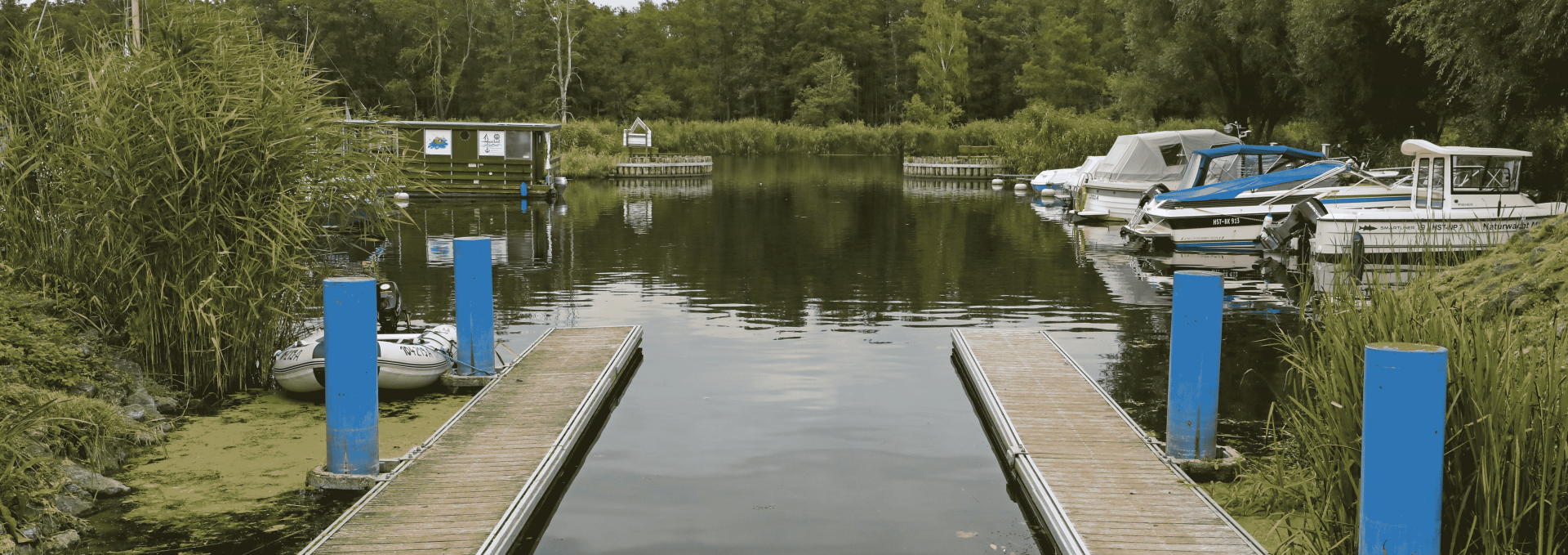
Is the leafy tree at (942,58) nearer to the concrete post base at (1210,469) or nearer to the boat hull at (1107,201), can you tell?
the boat hull at (1107,201)

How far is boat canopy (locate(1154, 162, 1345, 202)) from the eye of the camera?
20.5 m

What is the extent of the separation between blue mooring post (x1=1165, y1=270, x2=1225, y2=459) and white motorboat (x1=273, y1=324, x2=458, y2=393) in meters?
5.52

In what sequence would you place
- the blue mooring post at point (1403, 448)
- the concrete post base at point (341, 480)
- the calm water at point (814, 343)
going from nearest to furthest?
the blue mooring post at point (1403, 448) < the concrete post base at point (341, 480) < the calm water at point (814, 343)

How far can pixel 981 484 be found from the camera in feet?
25.0

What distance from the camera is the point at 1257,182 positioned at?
2062 centimetres

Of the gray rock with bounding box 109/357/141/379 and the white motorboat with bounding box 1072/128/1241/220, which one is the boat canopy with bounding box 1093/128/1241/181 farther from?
the gray rock with bounding box 109/357/141/379

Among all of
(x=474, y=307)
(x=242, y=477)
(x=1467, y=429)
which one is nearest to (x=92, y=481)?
(x=242, y=477)

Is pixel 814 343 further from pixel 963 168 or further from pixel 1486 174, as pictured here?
pixel 963 168

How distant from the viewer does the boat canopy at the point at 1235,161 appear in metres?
21.8

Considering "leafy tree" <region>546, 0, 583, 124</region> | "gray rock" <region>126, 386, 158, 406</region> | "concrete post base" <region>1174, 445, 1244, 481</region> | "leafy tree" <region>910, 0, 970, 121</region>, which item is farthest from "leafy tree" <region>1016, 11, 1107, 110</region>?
"gray rock" <region>126, 386, 158, 406</region>

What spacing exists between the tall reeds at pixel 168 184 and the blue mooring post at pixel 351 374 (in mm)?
2302

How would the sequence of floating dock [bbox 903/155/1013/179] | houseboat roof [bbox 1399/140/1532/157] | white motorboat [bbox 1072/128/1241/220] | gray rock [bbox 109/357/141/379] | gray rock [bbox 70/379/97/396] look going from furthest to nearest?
floating dock [bbox 903/155/1013/179], white motorboat [bbox 1072/128/1241/220], houseboat roof [bbox 1399/140/1532/157], gray rock [bbox 109/357/141/379], gray rock [bbox 70/379/97/396]

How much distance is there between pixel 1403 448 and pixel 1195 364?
10.4ft


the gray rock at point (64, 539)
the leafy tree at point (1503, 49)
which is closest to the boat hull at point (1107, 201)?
the leafy tree at point (1503, 49)
